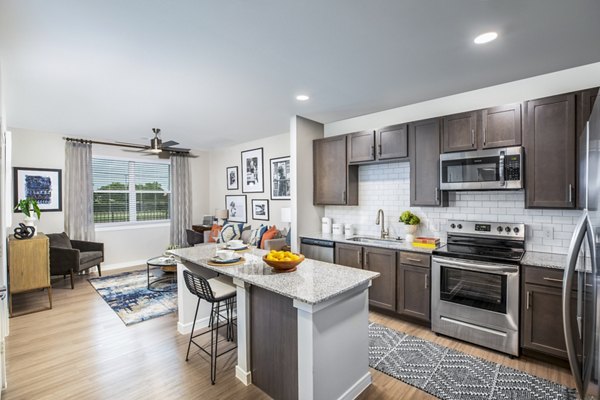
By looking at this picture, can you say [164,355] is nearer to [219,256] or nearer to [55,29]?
[219,256]

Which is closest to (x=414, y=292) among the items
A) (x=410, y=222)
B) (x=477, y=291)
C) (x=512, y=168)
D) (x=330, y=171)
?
(x=477, y=291)

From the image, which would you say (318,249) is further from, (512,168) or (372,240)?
(512,168)

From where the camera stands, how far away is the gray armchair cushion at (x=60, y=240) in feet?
15.9

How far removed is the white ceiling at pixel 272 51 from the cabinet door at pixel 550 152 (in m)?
0.43

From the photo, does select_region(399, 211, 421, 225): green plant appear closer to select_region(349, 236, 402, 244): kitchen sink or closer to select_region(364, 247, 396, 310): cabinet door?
select_region(349, 236, 402, 244): kitchen sink

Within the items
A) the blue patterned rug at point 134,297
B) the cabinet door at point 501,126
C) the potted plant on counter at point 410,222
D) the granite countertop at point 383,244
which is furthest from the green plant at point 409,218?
the blue patterned rug at point 134,297

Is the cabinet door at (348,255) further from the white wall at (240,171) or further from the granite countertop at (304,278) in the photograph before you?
the white wall at (240,171)

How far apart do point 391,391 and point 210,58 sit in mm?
3134

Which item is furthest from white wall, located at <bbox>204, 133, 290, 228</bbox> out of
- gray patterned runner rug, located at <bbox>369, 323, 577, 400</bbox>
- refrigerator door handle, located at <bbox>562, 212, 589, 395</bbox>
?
refrigerator door handle, located at <bbox>562, 212, 589, 395</bbox>

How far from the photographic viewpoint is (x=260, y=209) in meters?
6.22

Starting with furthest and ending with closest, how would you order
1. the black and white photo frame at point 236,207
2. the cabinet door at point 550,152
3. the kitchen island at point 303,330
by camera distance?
the black and white photo frame at point 236,207 < the cabinet door at point 550,152 < the kitchen island at point 303,330

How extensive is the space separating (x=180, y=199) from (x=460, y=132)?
5.88 metres

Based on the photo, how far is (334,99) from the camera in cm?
364

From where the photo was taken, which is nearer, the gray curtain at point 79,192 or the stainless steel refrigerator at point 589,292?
the stainless steel refrigerator at point 589,292
